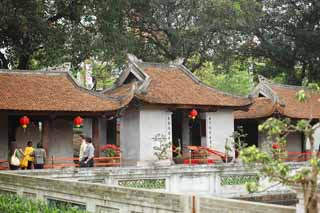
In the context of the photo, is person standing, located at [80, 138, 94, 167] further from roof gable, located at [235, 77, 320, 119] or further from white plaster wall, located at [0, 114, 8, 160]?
roof gable, located at [235, 77, 320, 119]

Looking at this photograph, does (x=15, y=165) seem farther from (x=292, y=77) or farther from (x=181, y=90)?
(x=292, y=77)

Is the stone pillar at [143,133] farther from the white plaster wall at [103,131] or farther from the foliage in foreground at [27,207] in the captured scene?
the foliage in foreground at [27,207]

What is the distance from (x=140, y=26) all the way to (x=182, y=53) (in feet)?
9.62

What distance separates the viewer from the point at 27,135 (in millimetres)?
22484

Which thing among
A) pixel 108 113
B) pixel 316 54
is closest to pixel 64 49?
pixel 108 113

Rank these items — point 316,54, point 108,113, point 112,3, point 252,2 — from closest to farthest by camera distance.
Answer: point 108,113
point 112,3
point 252,2
point 316,54

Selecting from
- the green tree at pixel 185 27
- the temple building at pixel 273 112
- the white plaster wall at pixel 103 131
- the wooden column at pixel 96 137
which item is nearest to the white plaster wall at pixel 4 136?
the wooden column at pixel 96 137

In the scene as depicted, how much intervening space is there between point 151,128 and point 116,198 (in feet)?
47.5

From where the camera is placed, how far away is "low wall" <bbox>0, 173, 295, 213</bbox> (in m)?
7.06

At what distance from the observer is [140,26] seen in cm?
3130

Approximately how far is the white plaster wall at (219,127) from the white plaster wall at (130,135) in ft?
11.8

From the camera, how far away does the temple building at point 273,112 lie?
26809mm

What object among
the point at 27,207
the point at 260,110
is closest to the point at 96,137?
the point at 260,110

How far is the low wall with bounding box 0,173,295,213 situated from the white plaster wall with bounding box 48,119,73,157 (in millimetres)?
10209
